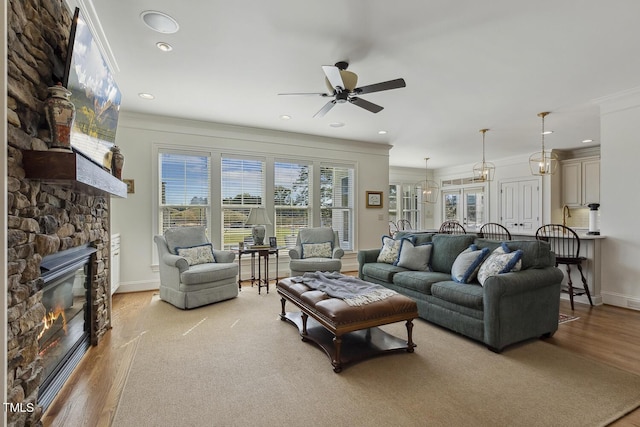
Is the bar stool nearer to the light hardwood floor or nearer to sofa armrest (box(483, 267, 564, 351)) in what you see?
the light hardwood floor

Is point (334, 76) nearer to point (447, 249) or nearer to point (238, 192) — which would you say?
point (447, 249)

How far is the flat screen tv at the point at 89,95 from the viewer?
1765 mm

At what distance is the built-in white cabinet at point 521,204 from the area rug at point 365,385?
18.0ft

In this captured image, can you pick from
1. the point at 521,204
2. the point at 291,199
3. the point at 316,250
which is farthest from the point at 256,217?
the point at 521,204

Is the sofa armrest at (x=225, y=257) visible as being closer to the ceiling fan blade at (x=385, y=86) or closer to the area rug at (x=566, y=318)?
the ceiling fan blade at (x=385, y=86)

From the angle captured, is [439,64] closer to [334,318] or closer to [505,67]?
[505,67]

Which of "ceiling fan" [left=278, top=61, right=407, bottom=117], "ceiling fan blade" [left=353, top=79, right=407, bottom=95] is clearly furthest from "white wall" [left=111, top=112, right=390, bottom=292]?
"ceiling fan blade" [left=353, top=79, right=407, bottom=95]

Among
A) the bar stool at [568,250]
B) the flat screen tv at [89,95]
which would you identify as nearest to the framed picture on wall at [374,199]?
the bar stool at [568,250]

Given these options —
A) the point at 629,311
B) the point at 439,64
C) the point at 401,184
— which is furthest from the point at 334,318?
the point at 401,184

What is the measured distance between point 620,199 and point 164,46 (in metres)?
5.41

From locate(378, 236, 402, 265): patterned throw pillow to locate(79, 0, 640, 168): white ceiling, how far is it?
1880 mm

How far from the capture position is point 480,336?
2613 millimetres

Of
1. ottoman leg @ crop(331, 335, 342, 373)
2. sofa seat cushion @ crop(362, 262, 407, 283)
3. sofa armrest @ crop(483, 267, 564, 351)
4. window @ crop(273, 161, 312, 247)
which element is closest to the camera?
ottoman leg @ crop(331, 335, 342, 373)

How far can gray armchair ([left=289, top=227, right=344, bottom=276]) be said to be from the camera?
14.9 ft
